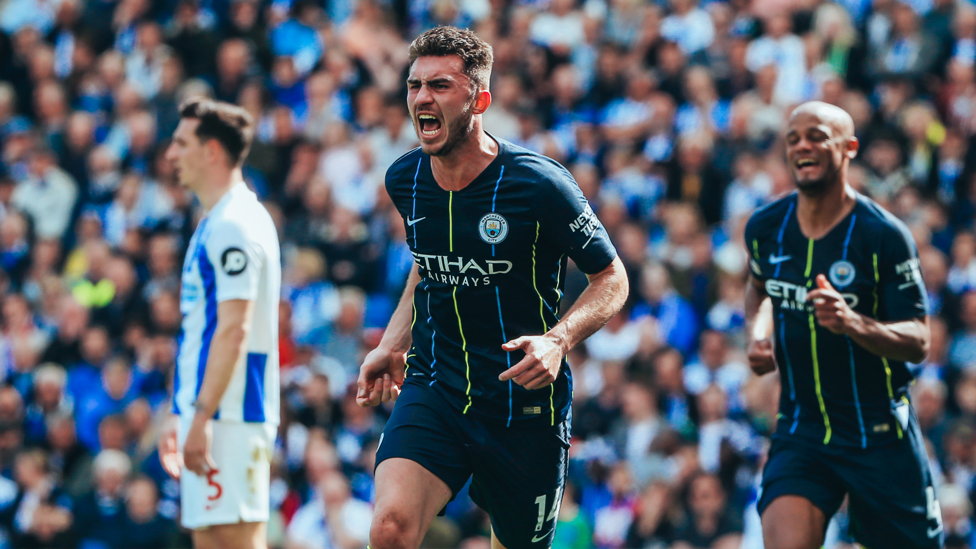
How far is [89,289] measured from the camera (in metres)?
13.2

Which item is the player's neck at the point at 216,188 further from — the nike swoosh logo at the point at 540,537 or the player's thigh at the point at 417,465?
the nike swoosh logo at the point at 540,537

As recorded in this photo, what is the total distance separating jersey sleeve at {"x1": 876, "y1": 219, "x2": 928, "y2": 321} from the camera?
566cm

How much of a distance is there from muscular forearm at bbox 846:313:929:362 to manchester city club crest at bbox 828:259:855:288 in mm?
278

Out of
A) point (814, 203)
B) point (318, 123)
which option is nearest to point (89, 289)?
point (318, 123)

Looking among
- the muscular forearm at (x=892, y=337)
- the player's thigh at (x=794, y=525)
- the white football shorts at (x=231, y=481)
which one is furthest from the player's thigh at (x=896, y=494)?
the white football shorts at (x=231, y=481)

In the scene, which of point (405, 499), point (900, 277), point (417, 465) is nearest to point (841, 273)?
point (900, 277)

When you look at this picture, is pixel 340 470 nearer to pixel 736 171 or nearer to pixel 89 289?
pixel 89 289

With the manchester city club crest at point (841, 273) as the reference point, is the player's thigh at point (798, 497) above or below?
below

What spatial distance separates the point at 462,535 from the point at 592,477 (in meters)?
1.33

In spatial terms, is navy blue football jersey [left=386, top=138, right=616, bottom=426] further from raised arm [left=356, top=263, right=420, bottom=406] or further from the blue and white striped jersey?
the blue and white striped jersey

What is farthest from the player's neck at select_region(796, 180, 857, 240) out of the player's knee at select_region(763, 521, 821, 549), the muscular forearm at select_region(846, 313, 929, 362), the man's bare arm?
the player's knee at select_region(763, 521, 821, 549)

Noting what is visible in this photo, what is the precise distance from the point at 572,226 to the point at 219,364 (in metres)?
2.08

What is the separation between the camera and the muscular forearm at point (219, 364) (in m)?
5.79

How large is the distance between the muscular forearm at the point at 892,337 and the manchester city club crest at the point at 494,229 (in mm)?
1719
